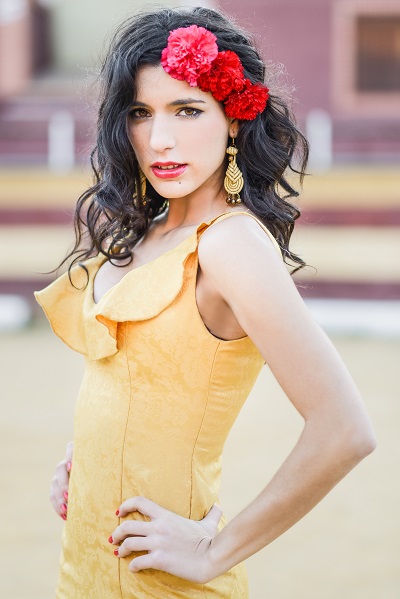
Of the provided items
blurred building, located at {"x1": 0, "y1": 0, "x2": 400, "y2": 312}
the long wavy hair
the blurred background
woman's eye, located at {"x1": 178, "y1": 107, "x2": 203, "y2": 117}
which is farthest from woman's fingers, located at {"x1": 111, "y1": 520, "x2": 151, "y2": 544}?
blurred building, located at {"x1": 0, "y1": 0, "x2": 400, "y2": 312}

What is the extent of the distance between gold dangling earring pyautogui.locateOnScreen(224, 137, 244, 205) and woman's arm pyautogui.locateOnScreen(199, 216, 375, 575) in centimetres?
27

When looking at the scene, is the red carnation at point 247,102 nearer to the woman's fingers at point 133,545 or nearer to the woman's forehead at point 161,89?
the woman's forehead at point 161,89

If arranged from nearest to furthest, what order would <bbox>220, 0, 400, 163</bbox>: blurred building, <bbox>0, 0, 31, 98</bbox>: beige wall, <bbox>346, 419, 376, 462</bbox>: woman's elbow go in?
<bbox>346, 419, 376, 462</bbox>: woman's elbow < <bbox>220, 0, 400, 163</bbox>: blurred building < <bbox>0, 0, 31, 98</bbox>: beige wall

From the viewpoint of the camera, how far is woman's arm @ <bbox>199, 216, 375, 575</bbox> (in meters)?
1.19

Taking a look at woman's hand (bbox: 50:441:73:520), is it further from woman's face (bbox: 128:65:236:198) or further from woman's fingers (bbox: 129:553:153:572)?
woman's face (bbox: 128:65:236:198)

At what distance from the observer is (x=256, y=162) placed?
59.2 inches

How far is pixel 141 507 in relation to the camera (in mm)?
1321

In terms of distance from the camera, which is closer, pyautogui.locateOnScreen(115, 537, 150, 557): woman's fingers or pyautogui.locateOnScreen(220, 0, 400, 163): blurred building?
pyautogui.locateOnScreen(115, 537, 150, 557): woman's fingers

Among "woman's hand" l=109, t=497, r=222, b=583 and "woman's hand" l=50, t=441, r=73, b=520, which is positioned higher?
"woman's hand" l=109, t=497, r=222, b=583

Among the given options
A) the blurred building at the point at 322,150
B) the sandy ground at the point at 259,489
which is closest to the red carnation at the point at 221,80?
the sandy ground at the point at 259,489

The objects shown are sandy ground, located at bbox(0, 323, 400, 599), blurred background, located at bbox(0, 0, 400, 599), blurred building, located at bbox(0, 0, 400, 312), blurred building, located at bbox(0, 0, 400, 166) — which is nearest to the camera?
sandy ground, located at bbox(0, 323, 400, 599)

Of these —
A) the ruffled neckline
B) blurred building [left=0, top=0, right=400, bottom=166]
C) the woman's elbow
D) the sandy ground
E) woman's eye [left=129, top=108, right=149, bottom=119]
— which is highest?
woman's eye [left=129, top=108, right=149, bottom=119]

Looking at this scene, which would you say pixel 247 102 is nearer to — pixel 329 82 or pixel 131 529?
pixel 131 529

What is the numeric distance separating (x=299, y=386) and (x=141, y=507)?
0.31 meters
